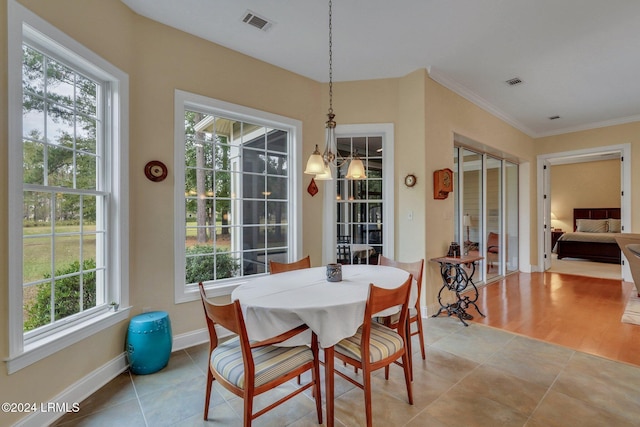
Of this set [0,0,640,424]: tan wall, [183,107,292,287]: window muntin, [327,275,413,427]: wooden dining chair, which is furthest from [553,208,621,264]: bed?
[183,107,292,287]: window muntin

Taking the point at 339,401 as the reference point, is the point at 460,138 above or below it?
above

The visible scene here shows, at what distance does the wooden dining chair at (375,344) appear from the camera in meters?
1.65

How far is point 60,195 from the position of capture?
2.04 m

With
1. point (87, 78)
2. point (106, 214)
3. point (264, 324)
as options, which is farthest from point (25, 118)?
point (264, 324)

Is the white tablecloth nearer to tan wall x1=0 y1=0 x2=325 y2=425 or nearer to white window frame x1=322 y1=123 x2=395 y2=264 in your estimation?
tan wall x1=0 y1=0 x2=325 y2=425

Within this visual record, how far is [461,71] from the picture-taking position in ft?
11.8

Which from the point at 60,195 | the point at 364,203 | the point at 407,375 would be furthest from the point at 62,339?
the point at 364,203

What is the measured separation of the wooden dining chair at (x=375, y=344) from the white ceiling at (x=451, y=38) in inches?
91.8

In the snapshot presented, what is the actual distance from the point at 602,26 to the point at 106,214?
473cm

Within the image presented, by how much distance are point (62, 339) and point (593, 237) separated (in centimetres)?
997

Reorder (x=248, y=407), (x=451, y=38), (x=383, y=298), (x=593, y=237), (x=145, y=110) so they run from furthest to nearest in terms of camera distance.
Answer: (x=593, y=237)
(x=451, y=38)
(x=145, y=110)
(x=383, y=298)
(x=248, y=407)

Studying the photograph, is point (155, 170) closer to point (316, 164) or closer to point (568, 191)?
point (316, 164)

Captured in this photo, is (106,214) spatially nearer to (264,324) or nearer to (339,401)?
(264,324)

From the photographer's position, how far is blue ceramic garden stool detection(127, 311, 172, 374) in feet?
7.60
